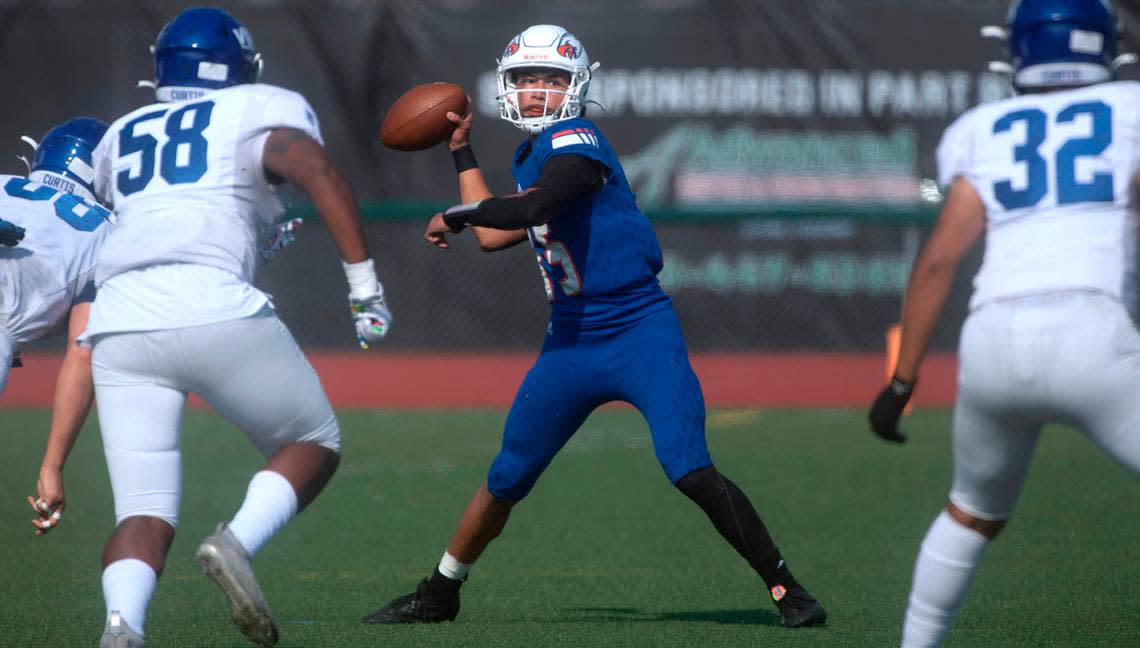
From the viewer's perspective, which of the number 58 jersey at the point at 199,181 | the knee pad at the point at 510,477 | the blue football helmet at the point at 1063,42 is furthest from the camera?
the knee pad at the point at 510,477

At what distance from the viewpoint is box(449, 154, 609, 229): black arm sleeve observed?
→ 4.52 meters

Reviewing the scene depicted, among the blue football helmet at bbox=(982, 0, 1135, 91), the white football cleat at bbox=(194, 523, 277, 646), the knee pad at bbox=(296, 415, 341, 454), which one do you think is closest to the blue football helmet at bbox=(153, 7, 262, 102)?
the knee pad at bbox=(296, 415, 341, 454)

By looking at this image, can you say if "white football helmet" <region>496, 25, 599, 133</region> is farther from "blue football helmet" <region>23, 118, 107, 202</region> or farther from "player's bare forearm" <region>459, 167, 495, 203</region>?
"blue football helmet" <region>23, 118, 107, 202</region>

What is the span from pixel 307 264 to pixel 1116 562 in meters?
9.36

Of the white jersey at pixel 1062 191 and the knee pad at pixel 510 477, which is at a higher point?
the white jersey at pixel 1062 191

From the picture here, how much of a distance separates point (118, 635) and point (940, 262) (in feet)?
7.37

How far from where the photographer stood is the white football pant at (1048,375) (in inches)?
133

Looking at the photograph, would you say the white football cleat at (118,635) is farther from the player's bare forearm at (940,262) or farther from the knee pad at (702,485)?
the player's bare forearm at (940,262)

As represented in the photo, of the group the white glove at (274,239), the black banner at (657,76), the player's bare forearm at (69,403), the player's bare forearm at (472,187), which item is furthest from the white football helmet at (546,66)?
the black banner at (657,76)

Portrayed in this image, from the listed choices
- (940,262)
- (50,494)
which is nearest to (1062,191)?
(940,262)

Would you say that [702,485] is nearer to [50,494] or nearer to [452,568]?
[452,568]

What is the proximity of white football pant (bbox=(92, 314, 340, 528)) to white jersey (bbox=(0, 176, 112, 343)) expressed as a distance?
1.07 m

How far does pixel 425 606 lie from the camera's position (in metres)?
5.14

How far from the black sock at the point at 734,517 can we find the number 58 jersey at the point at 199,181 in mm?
1584
